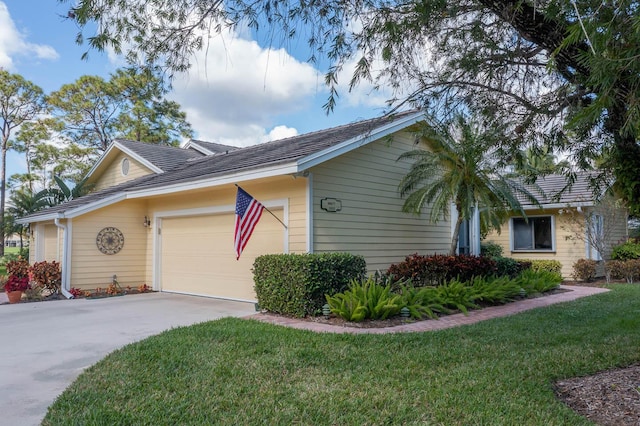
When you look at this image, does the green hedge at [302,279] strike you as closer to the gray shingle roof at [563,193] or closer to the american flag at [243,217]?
the american flag at [243,217]

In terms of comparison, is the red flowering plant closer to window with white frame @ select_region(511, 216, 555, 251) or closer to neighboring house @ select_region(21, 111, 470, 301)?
neighboring house @ select_region(21, 111, 470, 301)

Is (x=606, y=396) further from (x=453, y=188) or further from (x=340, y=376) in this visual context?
(x=453, y=188)

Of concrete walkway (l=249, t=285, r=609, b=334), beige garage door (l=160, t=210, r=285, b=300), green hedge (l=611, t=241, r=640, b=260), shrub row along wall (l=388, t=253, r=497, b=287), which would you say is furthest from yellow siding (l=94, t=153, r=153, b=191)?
green hedge (l=611, t=241, r=640, b=260)

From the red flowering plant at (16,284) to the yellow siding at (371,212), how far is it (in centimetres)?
765

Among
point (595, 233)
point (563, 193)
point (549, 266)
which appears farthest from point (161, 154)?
point (595, 233)

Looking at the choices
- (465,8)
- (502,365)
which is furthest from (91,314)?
(465,8)

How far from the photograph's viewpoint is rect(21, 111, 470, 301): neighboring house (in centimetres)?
901

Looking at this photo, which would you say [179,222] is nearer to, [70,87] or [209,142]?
[209,142]

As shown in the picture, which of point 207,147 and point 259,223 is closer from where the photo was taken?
point 259,223

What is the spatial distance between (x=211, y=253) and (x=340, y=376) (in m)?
7.19

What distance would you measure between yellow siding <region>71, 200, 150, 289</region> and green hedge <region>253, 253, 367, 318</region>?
19.7ft

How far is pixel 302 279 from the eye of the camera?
24.9 feet

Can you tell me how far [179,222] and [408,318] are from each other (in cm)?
716

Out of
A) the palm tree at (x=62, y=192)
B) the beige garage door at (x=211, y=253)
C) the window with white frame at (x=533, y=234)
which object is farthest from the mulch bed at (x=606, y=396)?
the palm tree at (x=62, y=192)
